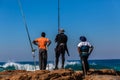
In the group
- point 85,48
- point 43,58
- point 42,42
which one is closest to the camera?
point 85,48

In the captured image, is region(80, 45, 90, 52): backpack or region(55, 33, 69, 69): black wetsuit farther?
region(55, 33, 69, 69): black wetsuit

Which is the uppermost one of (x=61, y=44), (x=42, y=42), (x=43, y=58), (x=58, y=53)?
(x=42, y=42)

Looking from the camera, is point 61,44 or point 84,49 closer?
point 84,49

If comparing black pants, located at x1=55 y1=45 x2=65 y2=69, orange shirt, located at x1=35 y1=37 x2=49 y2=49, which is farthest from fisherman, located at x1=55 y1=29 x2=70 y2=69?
orange shirt, located at x1=35 y1=37 x2=49 y2=49

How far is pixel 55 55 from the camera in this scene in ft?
68.9

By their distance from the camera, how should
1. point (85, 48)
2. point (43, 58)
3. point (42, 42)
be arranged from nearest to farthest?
point (85, 48) < point (42, 42) < point (43, 58)

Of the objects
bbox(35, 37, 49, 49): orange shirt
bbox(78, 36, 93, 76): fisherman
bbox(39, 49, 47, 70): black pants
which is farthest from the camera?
bbox(39, 49, 47, 70): black pants

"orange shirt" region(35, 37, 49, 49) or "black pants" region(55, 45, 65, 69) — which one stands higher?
"orange shirt" region(35, 37, 49, 49)

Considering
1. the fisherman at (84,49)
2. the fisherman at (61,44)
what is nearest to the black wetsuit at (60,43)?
the fisherman at (61,44)

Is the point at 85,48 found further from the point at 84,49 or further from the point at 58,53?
the point at 58,53

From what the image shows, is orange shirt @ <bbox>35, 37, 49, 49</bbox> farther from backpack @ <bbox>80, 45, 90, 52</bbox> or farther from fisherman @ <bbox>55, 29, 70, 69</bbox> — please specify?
backpack @ <bbox>80, 45, 90, 52</bbox>

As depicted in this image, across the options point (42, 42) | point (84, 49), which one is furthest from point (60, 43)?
point (84, 49)

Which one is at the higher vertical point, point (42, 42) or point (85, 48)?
point (42, 42)

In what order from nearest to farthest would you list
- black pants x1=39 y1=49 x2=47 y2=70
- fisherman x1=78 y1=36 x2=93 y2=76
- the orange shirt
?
1. fisherman x1=78 y1=36 x2=93 y2=76
2. the orange shirt
3. black pants x1=39 y1=49 x2=47 y2=70
